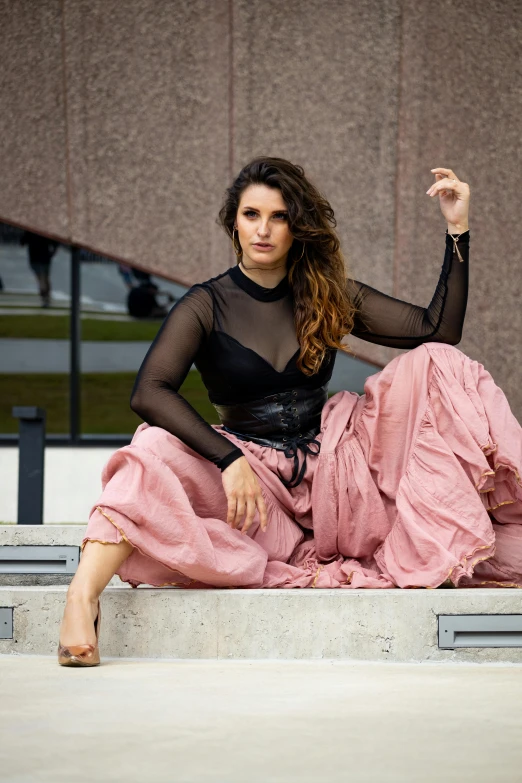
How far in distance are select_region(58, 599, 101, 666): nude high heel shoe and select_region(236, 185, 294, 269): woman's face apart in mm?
1246

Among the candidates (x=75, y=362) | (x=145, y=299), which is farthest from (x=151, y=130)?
(x=75, y=362)

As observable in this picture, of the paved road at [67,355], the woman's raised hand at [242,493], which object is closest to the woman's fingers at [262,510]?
the woman's raised hand at [242,493]

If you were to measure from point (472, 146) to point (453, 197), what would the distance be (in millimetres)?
3349

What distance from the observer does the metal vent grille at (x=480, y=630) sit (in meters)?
2.82

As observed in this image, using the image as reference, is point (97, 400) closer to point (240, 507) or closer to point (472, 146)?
point (472, 146)

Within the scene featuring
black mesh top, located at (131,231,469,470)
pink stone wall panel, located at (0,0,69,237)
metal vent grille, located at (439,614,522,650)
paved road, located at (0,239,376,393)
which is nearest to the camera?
metal vent grille, located at (439,614,522,650)

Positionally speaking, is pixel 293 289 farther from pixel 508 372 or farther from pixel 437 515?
pixel 508 372

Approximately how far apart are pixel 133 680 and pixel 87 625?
221 mm

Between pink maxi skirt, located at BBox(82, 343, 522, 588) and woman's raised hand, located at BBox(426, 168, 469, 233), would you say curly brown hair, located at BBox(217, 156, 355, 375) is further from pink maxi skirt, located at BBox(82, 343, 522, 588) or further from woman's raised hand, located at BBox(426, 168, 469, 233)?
woman's raised hand, located at BBox(426, 168, 469, 233)

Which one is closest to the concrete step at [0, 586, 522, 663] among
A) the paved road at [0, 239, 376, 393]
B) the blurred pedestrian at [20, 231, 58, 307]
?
the paved road at [0, 239, 376, 393]

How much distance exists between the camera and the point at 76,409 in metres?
8.02

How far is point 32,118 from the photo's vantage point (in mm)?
6832

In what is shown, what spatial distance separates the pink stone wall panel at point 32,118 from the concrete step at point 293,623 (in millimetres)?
4358

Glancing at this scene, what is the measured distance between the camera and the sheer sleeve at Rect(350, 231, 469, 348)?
333cm
